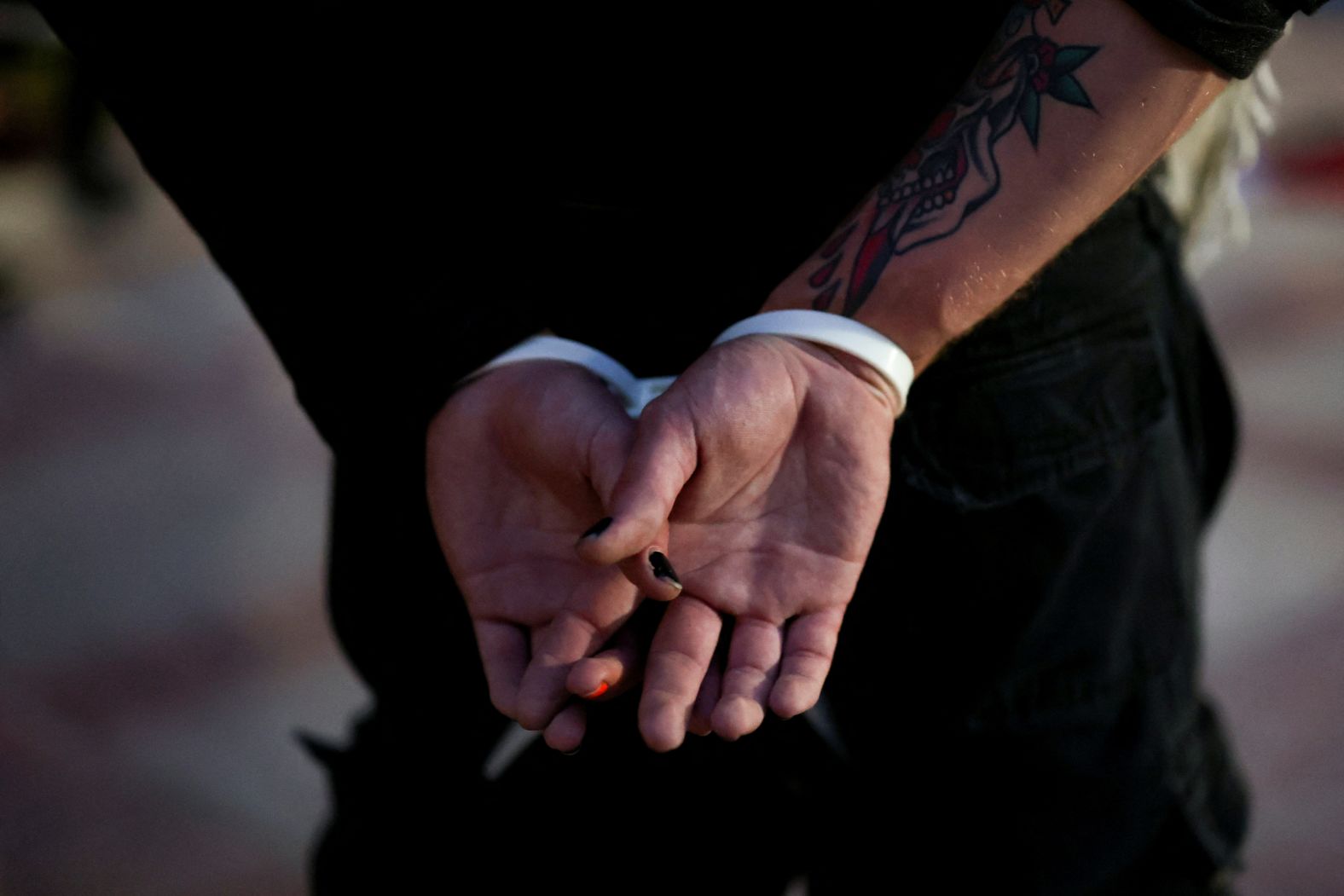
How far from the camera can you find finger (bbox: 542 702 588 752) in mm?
967

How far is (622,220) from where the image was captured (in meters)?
1.08

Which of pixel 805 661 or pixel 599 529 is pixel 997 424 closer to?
pixel 805 661

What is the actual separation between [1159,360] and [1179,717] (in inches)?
14.8

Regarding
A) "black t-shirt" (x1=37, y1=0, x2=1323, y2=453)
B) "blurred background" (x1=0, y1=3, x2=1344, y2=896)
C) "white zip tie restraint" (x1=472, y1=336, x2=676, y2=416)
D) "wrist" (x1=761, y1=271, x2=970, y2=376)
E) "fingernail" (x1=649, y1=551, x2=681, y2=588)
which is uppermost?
"black t-shirt" (x1=37, y1=0, x2=1323, y2=453)

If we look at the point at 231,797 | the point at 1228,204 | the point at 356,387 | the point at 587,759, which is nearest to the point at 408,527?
the point at 356,387

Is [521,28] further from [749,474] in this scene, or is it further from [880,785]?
[880,785]

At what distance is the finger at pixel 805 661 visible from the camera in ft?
3.12

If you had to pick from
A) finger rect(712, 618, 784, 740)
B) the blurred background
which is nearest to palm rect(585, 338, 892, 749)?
finger rect(712, 618, 784, 740)

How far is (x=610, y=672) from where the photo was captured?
98 centimetres

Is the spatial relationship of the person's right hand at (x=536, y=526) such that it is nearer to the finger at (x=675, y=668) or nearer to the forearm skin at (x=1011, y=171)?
the finger at (x=675, y=668)

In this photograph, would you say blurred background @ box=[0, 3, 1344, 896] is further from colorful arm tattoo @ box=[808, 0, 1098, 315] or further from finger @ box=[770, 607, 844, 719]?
colorful arm tattoo @ box=[808, 0, 1098, 315]

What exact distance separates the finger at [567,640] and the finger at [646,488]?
3.8 inches

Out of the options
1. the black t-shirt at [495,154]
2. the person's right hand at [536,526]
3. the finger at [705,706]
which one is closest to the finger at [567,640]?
the person's right hand at [536,526]

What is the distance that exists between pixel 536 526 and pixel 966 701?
17.6 inches
